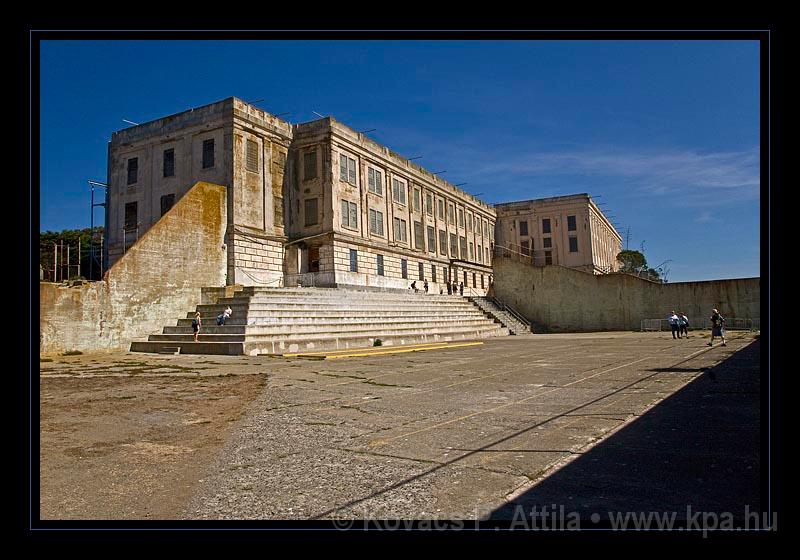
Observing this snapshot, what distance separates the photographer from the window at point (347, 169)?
3684cm

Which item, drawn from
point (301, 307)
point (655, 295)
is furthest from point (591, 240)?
point (301, 307)

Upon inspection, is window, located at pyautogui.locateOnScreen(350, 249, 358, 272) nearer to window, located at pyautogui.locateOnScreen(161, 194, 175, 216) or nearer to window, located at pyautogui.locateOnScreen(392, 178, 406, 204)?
window, located at pyautogui.locateOnScreen(392, 178, 406, 204)

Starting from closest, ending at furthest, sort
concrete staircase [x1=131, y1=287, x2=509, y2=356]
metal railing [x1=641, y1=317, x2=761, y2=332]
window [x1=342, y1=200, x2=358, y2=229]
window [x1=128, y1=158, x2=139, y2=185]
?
concrete staircase [x1=131, y1=287, x2=509, y2=356] < metal railing [x1=641, y1=317, x2=761, y2=332] < window [x1=128, y1=158, x2=139, y2=185] < window [x1=342, y1=200, x2=358, y2=229]

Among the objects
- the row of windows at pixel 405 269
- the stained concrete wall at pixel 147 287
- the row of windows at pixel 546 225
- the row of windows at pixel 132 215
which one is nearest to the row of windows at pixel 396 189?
the row of windows at pixel 405 269

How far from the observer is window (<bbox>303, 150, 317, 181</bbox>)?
3591 cm

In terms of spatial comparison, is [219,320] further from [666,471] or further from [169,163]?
[666,471]

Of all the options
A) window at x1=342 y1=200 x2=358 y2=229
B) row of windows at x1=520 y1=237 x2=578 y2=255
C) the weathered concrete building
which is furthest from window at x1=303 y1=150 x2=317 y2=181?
row of windows at x1=520 y1=237 x2=578 y2=255

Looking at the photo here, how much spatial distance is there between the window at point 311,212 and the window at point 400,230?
8.92 meters

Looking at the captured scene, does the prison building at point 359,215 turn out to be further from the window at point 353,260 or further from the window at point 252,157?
the window at point 252,157

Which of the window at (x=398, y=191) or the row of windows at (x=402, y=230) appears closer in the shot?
the row of windows at (x=402, y=230)

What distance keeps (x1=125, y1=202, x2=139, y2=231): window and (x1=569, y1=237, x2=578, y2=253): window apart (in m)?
47.8

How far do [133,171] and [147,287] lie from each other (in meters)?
16.3
